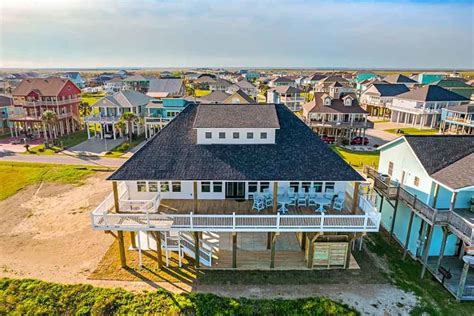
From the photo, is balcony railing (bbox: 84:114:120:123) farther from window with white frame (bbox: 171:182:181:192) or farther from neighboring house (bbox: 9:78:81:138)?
window with white frame (bbox: 171:182:181:192)

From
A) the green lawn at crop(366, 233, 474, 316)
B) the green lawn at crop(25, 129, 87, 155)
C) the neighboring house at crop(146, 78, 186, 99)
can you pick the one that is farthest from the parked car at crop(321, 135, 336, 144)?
the green lawn at crop(25, 129, 87, 155)

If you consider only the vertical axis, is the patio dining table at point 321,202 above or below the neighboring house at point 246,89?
below

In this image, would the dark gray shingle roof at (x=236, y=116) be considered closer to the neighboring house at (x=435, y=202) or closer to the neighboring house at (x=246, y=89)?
the neighboring house at (x=435, y=202)

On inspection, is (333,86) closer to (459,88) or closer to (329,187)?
(459,88)

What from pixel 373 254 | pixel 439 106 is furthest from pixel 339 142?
pixel 373 254

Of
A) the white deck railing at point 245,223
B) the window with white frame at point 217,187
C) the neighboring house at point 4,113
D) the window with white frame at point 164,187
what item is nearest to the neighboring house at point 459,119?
the white deck railing at point 245,223

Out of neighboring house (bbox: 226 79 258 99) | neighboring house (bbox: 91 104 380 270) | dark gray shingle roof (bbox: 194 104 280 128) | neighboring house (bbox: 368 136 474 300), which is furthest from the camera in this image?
neighboring house (bbox: 226 79 258 99)
